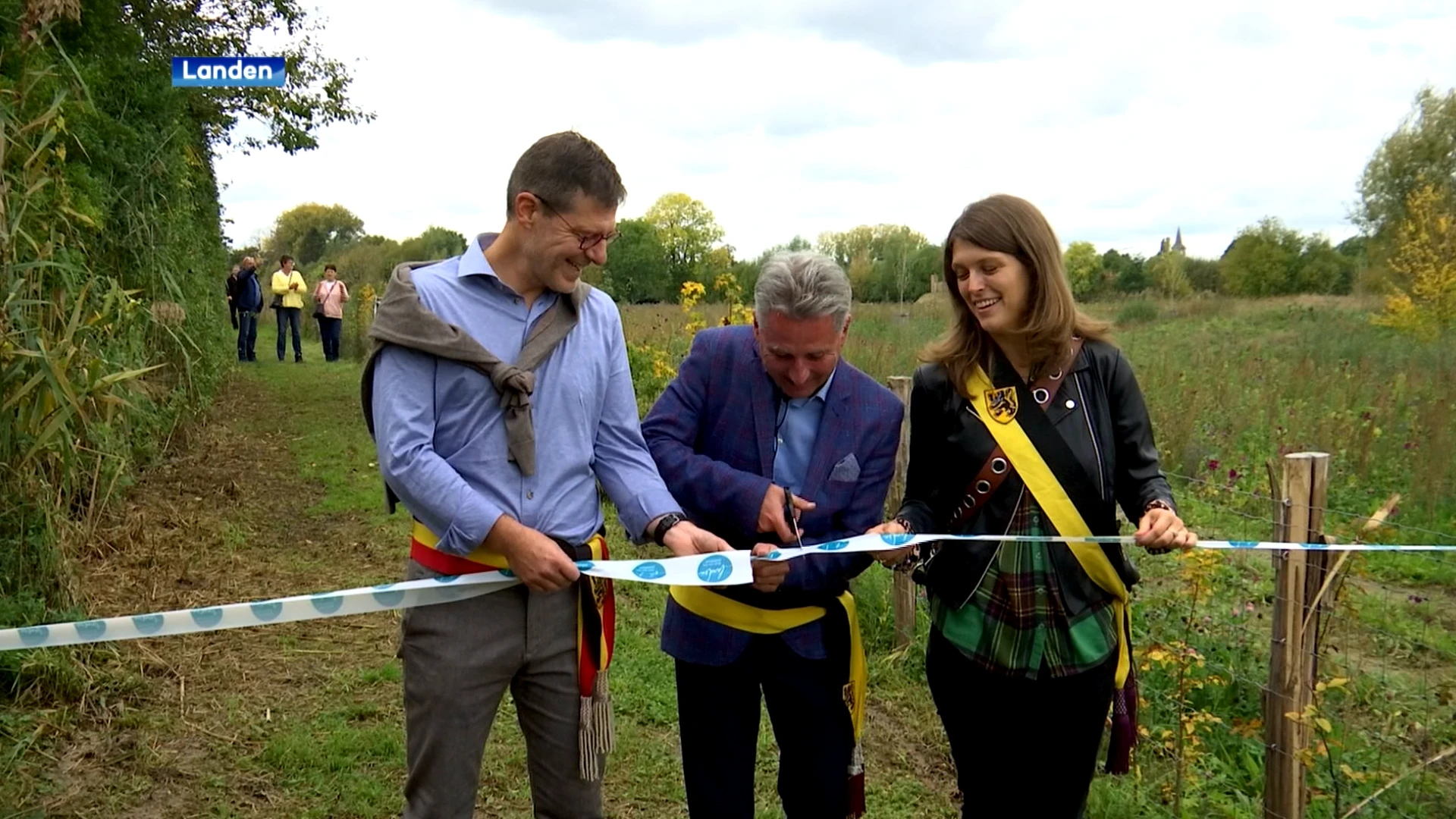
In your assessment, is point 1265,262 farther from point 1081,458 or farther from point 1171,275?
point 1081,458

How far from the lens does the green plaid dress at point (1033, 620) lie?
246 cm

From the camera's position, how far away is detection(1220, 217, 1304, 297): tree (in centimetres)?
3566

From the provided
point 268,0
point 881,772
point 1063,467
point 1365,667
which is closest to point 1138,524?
point 1063,467

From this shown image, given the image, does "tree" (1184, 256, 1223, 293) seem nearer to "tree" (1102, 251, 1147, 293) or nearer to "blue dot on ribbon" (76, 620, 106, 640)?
"tree" (1102, 251, 1147, 293)

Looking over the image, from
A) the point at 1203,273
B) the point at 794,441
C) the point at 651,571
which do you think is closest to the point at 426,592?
the point at 651,571

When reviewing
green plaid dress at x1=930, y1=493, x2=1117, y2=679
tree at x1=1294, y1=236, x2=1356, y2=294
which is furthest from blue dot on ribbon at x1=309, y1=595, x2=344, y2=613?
tree at x1=1294, y1=236, x2=1356, y2=294

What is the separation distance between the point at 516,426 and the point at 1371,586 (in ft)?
18.8

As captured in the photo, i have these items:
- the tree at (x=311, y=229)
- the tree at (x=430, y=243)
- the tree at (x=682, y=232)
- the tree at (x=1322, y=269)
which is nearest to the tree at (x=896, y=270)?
the tree at (x=682, y=232)

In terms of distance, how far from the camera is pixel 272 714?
15.0ft

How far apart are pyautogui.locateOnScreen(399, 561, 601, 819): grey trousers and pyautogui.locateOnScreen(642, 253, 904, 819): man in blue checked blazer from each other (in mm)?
312

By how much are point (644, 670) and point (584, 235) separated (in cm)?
328

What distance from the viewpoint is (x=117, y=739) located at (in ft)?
13.6

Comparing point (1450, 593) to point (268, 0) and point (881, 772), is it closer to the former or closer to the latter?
point (881, 772)

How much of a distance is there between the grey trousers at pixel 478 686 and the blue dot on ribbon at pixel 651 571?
161 millimetres
